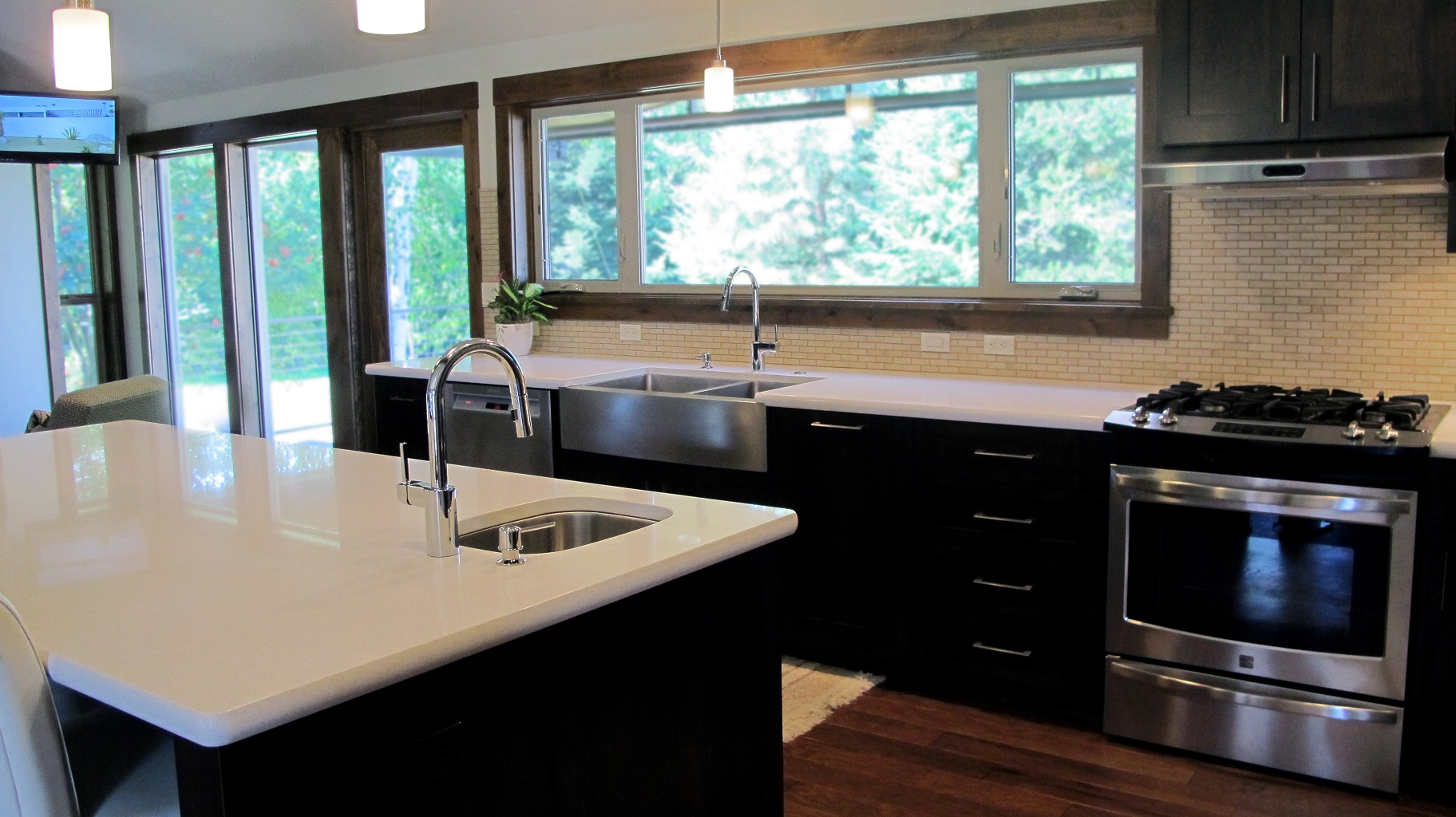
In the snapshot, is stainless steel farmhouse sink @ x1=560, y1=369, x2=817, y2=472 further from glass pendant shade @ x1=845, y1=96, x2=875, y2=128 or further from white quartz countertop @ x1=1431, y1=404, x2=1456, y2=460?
glass pendant shade @ x1=845, y1=96, x2=875, y2=128

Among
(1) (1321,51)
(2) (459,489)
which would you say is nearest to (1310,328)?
(1) (1321,51)

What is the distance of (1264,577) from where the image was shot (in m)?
2.96

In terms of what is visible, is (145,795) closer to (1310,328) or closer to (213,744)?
(213,744)

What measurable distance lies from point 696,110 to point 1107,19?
2.24 meters

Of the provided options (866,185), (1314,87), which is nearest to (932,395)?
(1314,87)

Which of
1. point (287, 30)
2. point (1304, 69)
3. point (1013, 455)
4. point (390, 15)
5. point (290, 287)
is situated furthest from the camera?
point (290, 287)

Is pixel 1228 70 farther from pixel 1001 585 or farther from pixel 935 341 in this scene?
pixel 1001 585

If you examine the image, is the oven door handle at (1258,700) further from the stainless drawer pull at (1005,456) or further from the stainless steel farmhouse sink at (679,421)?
the stainless steel farmhouse sink at (679,421)

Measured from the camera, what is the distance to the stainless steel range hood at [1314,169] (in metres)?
3.01

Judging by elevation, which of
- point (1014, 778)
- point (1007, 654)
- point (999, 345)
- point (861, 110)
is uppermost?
point (861, 110)

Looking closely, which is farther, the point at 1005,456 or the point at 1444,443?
the point at 1005,456

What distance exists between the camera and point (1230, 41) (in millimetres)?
3232

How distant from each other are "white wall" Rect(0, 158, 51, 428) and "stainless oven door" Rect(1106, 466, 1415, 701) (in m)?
6.69

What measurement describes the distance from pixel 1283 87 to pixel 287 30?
4.57 meters
